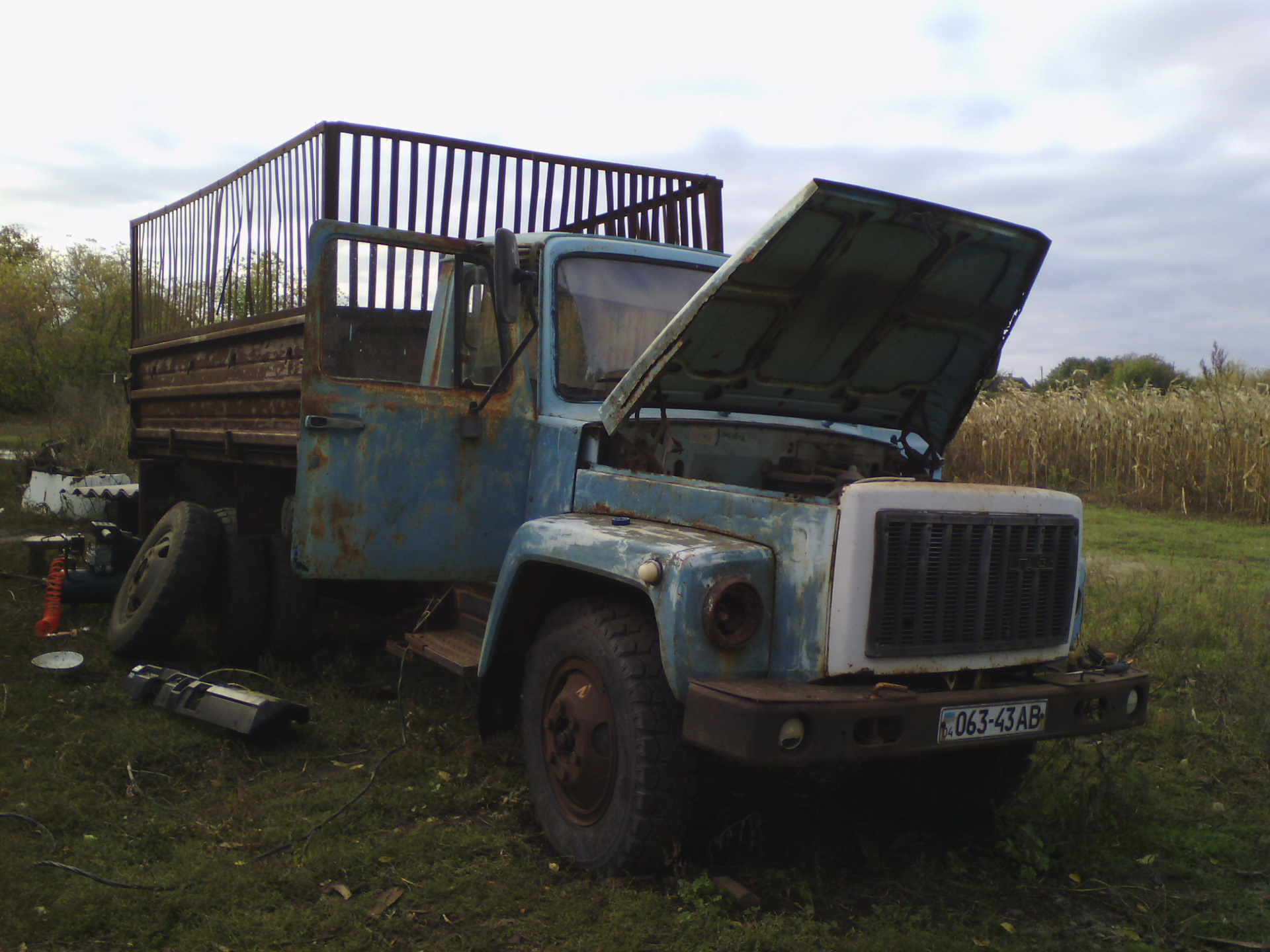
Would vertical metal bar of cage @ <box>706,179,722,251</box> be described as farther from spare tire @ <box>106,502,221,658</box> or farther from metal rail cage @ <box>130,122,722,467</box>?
spare tire @ <box>106,502,221,658</box>

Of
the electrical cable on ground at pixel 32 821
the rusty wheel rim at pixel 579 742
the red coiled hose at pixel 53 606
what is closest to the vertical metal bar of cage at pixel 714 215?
the rusty wheel rim at pixel 579 742

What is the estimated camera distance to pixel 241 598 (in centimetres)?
544

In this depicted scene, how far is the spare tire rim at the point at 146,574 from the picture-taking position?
5.59m

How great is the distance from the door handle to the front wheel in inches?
51.3

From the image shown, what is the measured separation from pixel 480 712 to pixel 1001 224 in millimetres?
2791

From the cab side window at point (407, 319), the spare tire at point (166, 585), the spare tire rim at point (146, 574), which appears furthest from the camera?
the spare tire rim at point (146, 574)

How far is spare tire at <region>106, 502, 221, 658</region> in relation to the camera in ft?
17.7

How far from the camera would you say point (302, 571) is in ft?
13.8

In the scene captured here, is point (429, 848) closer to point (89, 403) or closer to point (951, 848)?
point (951, 848)

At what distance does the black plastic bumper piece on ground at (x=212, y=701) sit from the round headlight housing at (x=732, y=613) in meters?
2.41

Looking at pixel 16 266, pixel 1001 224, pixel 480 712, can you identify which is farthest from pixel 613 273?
pixel 16 266

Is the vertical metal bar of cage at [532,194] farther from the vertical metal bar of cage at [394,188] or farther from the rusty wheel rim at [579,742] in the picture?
the rusty wheel rim at [579,742]

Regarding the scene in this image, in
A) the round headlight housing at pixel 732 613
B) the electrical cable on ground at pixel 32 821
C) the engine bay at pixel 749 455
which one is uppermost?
the engine bay at pixel 749 455

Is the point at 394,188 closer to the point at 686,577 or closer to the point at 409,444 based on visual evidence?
the point at 409,444
